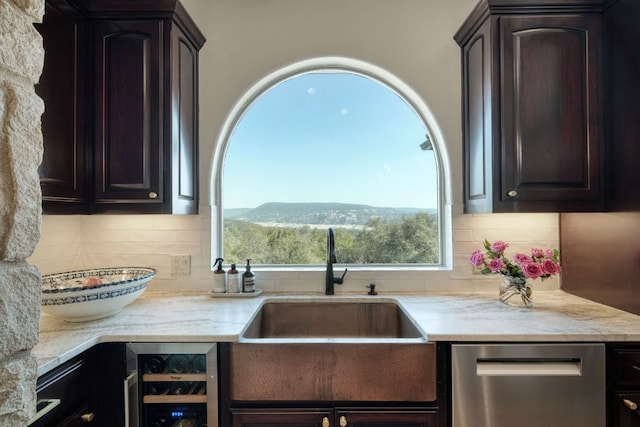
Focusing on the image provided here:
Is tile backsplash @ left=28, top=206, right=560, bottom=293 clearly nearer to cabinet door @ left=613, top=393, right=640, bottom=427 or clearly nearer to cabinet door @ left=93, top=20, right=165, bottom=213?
cabinet door @ left=93, top=20, right=165, bottom=213

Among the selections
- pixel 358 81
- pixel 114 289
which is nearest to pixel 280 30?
pixel 358 81

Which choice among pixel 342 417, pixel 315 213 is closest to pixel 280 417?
pixel 342 417

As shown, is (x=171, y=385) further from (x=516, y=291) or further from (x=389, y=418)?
(x=516, y=291)

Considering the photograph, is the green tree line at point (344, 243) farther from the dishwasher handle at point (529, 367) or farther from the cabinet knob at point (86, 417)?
the cabinet knob at point (86, 417)

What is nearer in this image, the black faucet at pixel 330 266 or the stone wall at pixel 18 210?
the stone wall at pixel 18 210

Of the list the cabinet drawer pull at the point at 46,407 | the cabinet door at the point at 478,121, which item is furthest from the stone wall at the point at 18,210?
the cabinet door at the point at 478,121

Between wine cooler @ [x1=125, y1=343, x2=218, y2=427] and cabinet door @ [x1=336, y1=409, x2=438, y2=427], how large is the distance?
1.73 ft

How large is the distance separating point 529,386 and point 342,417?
73 cm

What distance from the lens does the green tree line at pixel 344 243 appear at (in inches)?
85.4

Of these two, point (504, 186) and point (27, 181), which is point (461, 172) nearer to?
point (504, 186)

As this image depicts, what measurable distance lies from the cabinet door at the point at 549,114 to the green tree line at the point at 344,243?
64 centimetres

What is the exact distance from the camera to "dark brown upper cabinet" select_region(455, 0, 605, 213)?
1.62m

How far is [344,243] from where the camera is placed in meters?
2.18

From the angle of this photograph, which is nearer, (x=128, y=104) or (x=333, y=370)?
(x=333, y=370)
